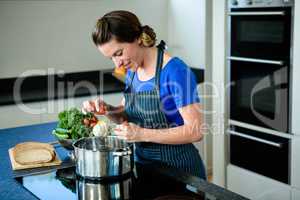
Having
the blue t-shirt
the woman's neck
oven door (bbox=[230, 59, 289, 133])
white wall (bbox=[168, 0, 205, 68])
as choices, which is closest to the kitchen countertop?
the blue t-shirt

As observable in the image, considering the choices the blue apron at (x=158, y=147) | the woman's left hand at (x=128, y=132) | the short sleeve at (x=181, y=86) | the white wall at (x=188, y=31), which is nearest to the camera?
the woman's left hand at (x=128, y=132)

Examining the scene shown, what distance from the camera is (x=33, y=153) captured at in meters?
1.76

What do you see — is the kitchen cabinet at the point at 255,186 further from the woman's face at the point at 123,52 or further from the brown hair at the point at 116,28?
the brown hair at the point at 116,28

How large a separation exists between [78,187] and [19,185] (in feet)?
0.72

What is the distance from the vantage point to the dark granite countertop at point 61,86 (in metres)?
3.11

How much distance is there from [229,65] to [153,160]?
1426mm

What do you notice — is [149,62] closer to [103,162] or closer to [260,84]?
[103,162]

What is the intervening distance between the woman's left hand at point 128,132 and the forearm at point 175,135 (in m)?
0.04

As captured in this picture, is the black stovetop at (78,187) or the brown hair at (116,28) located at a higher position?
the brown hair at (116,28)

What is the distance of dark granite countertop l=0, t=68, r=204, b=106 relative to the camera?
3.11m

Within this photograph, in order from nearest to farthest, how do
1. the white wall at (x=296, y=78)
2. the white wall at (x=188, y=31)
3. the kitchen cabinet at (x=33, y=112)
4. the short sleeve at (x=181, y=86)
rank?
1. the short sleeve at (x=181, y=86)
2. the white wall at (x=296, y=78)
3. the kitchen cabinet at (x=33, y=112)
4. the white wall at (x=188, y=31)

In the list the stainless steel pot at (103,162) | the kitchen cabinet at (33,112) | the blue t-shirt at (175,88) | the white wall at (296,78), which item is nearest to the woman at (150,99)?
the blue t-shirt at (175,88)

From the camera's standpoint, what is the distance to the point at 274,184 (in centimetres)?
286

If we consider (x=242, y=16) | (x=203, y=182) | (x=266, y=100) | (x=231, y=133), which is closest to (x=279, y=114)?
(x=266, y=100)
